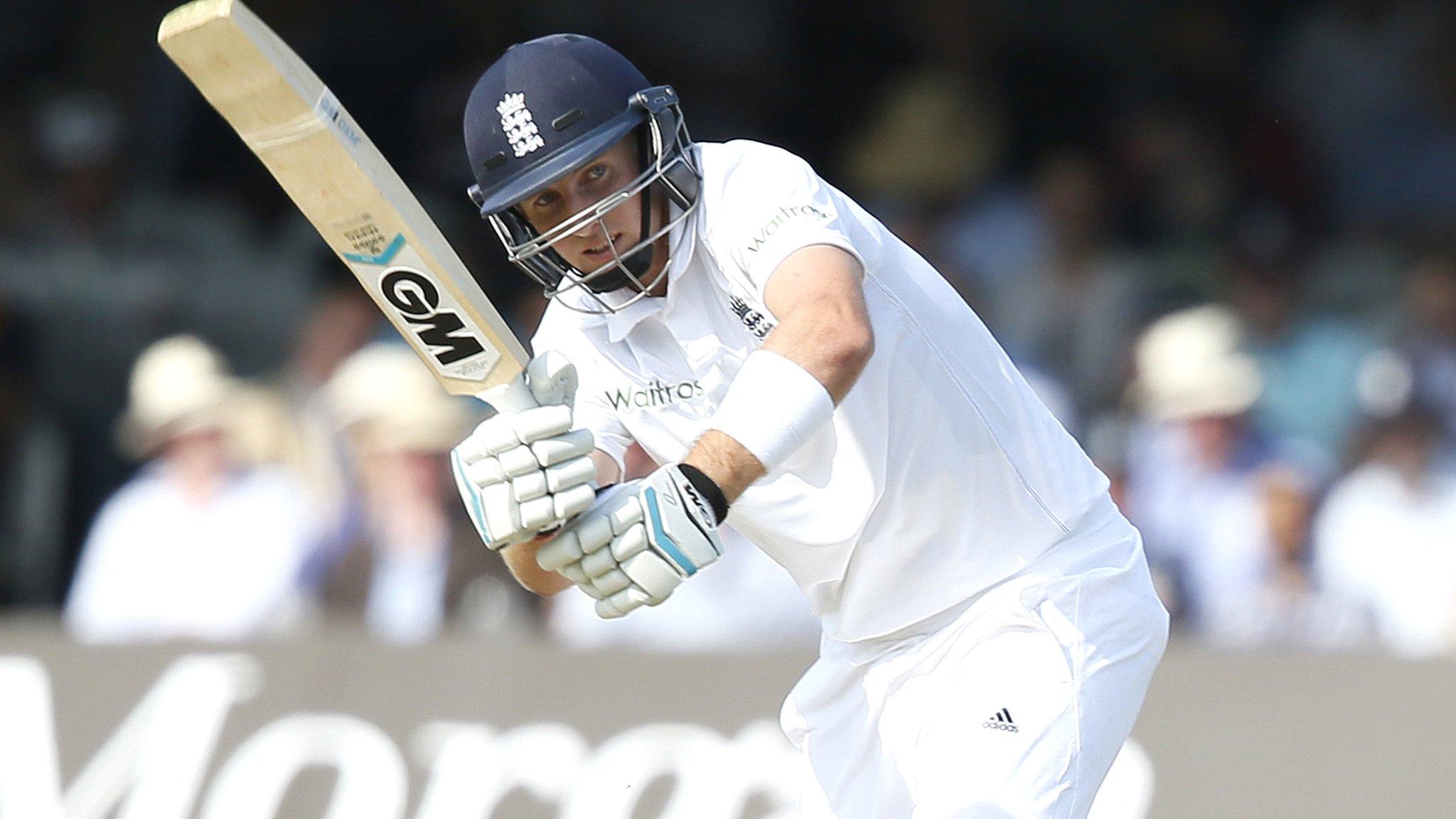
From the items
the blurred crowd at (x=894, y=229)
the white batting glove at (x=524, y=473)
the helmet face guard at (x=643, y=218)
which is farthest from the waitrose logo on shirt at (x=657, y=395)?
the blurred crowd at (x=894, y=229)

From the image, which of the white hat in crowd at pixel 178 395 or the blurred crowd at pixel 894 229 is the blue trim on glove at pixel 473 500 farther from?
the white hat in crowd at pixel 178 395

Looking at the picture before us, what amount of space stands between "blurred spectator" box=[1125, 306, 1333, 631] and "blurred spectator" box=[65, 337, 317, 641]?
2.55 metres

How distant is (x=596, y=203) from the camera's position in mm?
2939

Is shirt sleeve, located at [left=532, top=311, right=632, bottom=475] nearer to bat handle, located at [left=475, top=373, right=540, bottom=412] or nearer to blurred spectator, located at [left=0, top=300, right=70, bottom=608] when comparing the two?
bat handle, located at [left=475, top=373, right=540, bottom=412]

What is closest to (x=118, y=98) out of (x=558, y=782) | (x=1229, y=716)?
(x=558, y=782)

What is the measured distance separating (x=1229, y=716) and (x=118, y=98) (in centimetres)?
561

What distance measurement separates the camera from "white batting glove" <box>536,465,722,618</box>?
259 centimetres

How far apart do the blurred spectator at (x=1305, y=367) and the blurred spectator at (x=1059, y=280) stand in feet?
1.44

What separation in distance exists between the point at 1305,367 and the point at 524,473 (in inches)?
180

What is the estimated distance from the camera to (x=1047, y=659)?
3.02 meters

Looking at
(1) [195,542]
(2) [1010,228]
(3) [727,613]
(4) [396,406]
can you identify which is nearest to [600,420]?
(3) [727,613]

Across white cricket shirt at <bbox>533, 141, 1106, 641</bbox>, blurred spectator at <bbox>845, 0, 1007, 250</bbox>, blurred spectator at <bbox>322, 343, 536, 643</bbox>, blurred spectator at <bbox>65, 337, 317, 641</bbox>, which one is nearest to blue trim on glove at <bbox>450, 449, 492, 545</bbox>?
white cricket shirt at <bbox>533, 141, 1106, 641</bbox>

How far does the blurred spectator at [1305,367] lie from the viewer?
6.54m

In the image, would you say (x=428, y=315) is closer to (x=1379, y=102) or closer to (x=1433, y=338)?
(x=1433, y=338)
